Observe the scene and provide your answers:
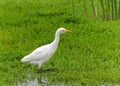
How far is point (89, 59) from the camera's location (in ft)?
36.4

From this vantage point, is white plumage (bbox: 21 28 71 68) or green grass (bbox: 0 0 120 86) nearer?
green grass (bbox: 0 0 120 86)

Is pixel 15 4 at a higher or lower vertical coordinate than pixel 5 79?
→ higher

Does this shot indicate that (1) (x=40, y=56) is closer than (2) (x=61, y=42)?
Yes

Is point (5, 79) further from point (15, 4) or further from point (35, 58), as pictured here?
point (15, 4)

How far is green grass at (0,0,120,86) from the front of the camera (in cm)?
1013

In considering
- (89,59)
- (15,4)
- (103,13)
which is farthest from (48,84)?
(15,4)

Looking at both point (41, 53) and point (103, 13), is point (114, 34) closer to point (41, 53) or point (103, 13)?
point (103, 13)

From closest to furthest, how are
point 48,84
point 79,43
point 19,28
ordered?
point 48,84
point 79,43
point 19,28

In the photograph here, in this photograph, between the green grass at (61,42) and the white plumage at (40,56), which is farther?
the white plumage at (40,56)

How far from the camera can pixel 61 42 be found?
12836 millimetres

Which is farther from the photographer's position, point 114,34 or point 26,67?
point 114,34

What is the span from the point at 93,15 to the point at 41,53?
18.6ft

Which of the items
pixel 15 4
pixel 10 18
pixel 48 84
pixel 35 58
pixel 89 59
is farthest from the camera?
pixel 15 4

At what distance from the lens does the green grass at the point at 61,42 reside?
1013 centimetres
